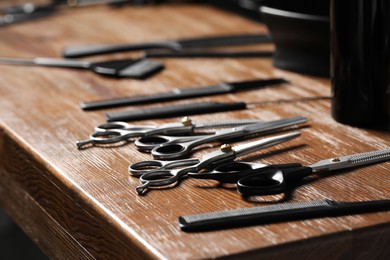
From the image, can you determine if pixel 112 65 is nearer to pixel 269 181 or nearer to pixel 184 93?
pixel 184 93

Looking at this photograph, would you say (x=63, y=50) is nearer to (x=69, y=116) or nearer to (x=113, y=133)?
(x=69, y=116)

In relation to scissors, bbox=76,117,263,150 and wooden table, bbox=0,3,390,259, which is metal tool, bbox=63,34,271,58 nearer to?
wooden table, bbox=0,3,390,259

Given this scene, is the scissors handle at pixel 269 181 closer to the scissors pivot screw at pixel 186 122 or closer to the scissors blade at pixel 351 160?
the scissors blade at pixel 351 160

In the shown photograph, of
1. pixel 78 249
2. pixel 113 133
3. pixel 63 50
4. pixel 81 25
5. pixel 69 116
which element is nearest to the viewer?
pixel 78 249

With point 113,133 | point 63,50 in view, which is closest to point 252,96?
point 113,133

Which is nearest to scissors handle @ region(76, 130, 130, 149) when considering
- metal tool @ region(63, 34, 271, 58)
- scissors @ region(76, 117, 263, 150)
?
scissors @ region(76, 117, 263, 150)

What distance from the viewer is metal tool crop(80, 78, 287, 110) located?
1241 millimetres

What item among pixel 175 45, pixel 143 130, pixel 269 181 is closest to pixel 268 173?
pixel 269 181

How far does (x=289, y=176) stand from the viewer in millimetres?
905

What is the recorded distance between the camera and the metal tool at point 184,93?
1241mm

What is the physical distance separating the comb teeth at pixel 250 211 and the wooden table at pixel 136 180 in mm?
19

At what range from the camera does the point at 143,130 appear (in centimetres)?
108

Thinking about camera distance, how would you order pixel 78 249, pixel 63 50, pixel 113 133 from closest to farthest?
pixel 78 249 → pixel 113 133 → pixel 63 50

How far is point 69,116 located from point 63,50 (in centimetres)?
44
